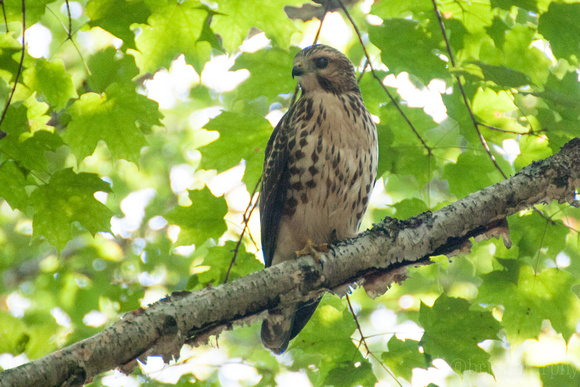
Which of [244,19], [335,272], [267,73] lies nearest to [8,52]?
[244,19]

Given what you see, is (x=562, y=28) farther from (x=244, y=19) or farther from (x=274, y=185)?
(x=274, y=185)

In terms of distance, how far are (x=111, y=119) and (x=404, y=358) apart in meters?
2.38

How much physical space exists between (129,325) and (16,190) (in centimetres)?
150

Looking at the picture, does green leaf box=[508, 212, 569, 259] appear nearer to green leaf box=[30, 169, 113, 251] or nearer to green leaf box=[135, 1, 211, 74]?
green leaf box=[135, 1, 211, 74]

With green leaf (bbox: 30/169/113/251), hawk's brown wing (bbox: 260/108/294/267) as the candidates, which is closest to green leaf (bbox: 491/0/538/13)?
hawk's brown wing (bbox: 260/108/294/267)

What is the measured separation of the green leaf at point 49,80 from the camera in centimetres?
312

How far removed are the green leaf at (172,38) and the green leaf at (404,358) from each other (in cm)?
217

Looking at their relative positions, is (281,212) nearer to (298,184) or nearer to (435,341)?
(298,184)

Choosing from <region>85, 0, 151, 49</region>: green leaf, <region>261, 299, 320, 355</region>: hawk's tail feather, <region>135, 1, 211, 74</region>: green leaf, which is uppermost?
<region>135, 1, 211, 74</region>: green leaf

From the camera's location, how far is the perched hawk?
3574 millimetres

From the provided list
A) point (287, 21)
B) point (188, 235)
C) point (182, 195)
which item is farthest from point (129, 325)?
point (182, 195)

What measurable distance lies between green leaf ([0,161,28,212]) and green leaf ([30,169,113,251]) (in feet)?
0.33

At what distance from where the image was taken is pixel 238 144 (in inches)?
145

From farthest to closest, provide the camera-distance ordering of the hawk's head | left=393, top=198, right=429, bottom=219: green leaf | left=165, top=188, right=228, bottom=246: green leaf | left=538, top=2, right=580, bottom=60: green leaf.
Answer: the hawk's head, left=393, top=198, right=429, bottom=219: green leaf, left=165, top=188, right=228, bottom=246: green leaf, left=538, top=2, right=580, bottom=60: green leaf
